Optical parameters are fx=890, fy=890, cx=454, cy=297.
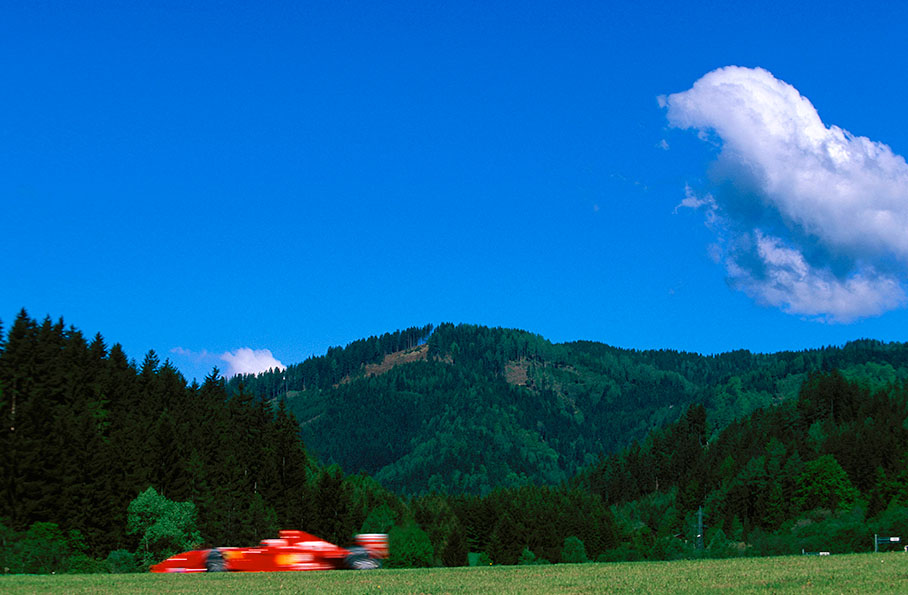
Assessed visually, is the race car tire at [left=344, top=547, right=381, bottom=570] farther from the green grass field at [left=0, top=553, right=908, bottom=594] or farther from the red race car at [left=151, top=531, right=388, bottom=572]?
the green grass field at [left=0, top=553, right=908, bottom=594]

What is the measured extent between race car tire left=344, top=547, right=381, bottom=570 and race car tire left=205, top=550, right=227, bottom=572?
19.9ft

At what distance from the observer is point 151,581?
30172mm

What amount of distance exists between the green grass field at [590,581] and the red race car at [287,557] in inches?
376

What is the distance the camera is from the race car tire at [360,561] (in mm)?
42969

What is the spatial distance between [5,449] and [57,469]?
17.0 feet

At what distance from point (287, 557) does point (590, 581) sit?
20.6 metres

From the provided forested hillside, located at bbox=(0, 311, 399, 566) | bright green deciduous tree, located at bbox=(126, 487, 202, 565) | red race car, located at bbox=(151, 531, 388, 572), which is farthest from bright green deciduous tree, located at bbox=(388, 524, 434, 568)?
red race car, located at bbox=(151, 531, 388, 572)

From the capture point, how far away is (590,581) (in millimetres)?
25078

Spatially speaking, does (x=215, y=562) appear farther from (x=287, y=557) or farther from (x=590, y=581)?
(x=590, y=581)

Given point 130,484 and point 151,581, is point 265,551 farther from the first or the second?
point 130,484

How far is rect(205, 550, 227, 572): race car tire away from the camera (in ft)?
141

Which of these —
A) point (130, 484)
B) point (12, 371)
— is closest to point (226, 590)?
point (130, 484)

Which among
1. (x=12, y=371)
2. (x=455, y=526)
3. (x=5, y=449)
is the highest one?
(x=12, y=371)

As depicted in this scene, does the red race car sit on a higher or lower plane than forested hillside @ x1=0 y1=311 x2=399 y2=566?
lower
